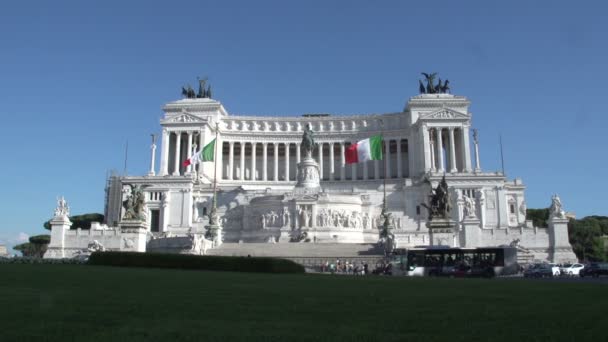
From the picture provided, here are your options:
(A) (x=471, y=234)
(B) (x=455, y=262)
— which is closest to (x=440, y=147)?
(A) (x=471, y=234)

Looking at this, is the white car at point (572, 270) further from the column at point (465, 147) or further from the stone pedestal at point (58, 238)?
the column at point (465, 147)

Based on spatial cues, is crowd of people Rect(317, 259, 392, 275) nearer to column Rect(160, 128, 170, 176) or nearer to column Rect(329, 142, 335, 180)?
column Rect(160, 128, 170, 176)

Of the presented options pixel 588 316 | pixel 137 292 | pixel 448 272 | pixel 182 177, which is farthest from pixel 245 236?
pixel 588 316

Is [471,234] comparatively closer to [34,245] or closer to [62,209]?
[62,209]

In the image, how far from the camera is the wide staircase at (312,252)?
146ft

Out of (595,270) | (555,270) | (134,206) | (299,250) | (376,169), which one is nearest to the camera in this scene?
(595,270)

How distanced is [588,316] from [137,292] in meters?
11.1

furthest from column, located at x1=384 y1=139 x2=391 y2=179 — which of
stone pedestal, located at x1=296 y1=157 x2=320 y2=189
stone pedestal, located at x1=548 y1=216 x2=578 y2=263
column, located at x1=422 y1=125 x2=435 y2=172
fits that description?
stone pedestal, located at x1=548 y1=216 x2=578 y2=263

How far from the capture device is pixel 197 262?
31.9 metres

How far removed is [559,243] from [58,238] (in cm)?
4906

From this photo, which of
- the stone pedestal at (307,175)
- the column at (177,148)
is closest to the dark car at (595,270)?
the stone pedestal at (307,175)

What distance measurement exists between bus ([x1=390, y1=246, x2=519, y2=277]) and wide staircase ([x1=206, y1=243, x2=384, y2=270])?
6537mm

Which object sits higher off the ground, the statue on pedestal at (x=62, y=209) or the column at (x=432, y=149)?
the column at (x=432, y=149)

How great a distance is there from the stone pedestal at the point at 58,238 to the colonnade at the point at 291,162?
165 feet
